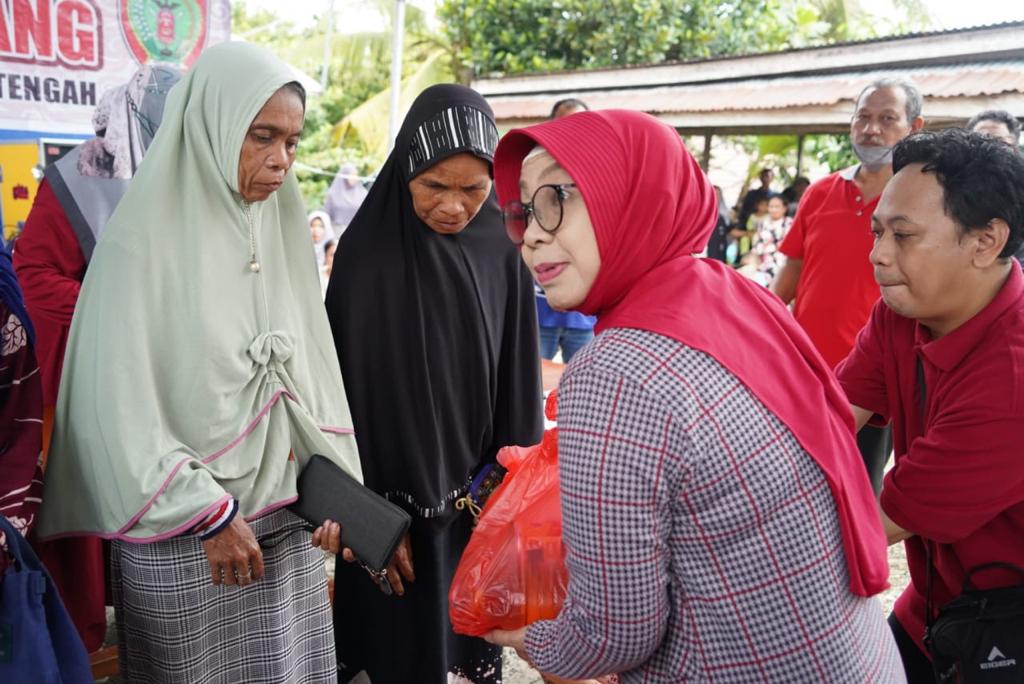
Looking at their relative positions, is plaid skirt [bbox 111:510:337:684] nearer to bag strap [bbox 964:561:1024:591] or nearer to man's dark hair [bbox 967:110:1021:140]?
bag strap [bbox 964:561:1024:591]

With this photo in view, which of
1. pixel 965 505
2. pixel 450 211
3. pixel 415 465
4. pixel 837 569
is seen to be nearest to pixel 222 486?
pixel 415 465

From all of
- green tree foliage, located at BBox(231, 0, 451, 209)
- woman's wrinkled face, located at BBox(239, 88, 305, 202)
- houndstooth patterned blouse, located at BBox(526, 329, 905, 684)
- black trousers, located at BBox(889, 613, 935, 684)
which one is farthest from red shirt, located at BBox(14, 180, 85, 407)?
green tree foliage, located at BBox(231, 0, 451, 209)

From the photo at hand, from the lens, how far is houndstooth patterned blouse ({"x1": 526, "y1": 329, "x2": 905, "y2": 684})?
3.41 feet

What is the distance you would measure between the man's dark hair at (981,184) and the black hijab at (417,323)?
1.07 m

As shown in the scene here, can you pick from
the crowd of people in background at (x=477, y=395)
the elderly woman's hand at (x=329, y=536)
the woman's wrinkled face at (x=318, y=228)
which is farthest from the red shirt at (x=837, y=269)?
the woman's wrinkled face at (x=318, y=228)

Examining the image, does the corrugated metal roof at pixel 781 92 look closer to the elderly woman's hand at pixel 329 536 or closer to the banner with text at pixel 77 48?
the banner with text at pixel 77 48

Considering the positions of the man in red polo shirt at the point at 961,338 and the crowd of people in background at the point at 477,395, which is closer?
the crowd of people in background at the point at 477,395

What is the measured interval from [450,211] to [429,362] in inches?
16.1

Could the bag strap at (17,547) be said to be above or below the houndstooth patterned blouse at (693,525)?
below

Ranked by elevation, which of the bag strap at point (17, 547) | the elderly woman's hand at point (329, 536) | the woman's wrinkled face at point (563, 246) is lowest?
the elderly woman's hand at point (329, 536)

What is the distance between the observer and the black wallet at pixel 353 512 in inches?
69.4

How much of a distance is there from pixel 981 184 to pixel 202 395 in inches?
63.2

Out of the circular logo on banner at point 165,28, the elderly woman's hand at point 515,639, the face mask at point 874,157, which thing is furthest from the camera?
the circular logo on banner at point 165,28

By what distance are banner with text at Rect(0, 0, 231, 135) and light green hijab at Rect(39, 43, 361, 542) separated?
216 cm
